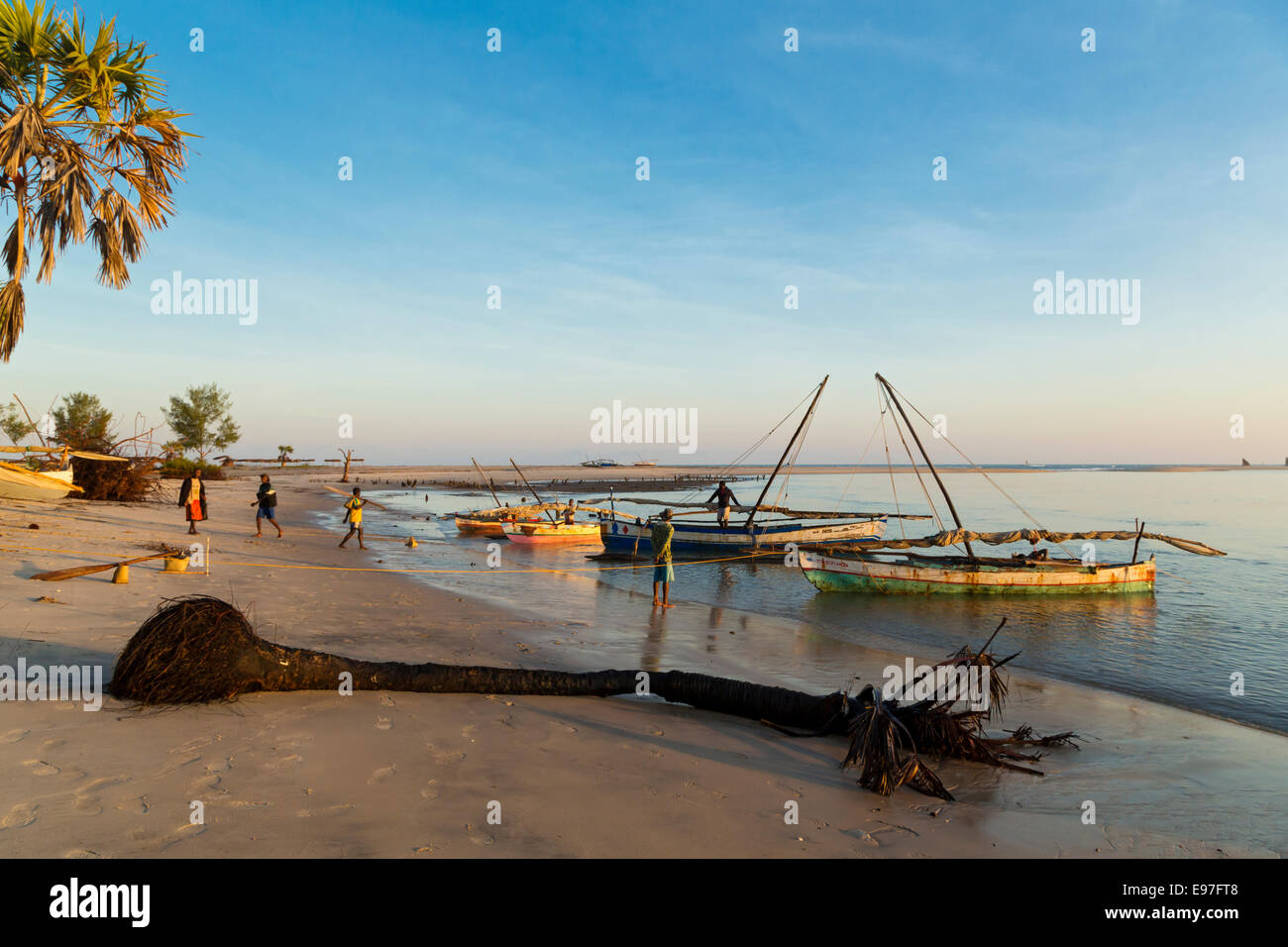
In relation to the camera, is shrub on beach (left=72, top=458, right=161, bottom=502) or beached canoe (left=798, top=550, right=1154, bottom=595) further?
shrub on beach (left=72, top=458, right=161, bottom=502)

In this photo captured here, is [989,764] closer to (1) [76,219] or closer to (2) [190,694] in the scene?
(2) [190,694]

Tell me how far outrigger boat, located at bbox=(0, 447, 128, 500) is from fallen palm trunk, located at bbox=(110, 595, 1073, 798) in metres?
20.2

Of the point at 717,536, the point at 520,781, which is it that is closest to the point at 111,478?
the point at 717,536

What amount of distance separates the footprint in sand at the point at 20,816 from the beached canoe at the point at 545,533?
2759 centimetres

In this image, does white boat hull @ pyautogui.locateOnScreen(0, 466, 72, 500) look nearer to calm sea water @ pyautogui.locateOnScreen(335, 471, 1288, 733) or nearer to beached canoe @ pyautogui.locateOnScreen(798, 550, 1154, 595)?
calm sea water @ pyautogui.locateOnScreen(335, 471, 1288, 733)

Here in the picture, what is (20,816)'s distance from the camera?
163 inches

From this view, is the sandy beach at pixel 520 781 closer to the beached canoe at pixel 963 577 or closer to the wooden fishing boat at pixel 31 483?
the beached canoe at pixel 963 577

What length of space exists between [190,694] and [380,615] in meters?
6.52

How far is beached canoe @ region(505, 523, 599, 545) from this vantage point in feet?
105

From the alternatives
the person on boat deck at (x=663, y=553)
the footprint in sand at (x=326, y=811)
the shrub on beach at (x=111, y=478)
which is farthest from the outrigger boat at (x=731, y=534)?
the footprint in sand at (x=326, y=811)

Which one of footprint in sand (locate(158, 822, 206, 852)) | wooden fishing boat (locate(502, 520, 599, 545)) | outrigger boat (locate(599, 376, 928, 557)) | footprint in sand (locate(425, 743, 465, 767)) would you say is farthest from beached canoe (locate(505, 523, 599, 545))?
footprint in sand (locate(158, 822, 206, 852))

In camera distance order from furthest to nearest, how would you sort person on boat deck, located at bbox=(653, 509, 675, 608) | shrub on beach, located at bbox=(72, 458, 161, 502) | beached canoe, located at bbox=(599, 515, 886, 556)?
beached canoe, located at bbox=(599, 515, 886, 556) < shrub on beach, located at bbox=(72, 458, 161, 502) < person on boat deck, located at bbox=(653, 509, 675, 608)

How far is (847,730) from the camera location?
278 inches

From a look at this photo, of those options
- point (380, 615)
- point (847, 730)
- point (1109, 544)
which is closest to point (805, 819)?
point (847, 730)
